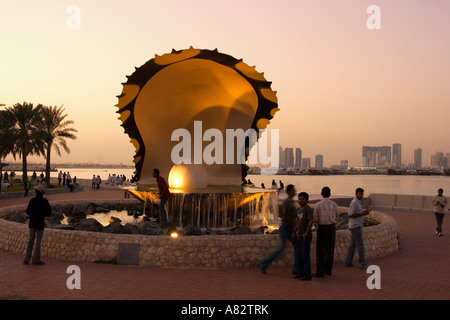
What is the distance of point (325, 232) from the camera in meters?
8.52

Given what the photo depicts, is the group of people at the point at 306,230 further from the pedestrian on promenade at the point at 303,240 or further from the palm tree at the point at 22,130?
the palm tree at the point at 22,130

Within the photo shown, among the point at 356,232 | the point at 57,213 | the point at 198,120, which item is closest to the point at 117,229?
the point at 356,232

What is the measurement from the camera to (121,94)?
17.1 meters

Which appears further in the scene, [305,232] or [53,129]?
[53,129]

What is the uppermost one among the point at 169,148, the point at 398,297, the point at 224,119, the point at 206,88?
the point at 206,88

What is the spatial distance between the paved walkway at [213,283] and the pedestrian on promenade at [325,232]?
0.27 meters

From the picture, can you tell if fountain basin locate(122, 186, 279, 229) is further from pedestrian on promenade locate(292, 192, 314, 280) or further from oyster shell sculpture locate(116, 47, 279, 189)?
pedestrian on promenade locate(292, 192, 314, 280)

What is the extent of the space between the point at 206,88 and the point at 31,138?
95.7 feet

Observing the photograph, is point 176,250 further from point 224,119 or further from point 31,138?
point 31,138

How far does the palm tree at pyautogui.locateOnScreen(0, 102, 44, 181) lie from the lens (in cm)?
4075

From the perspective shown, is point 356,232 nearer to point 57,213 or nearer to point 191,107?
point 191,107

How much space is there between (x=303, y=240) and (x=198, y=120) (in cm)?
1140

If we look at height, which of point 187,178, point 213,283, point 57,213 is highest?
point 187,178
